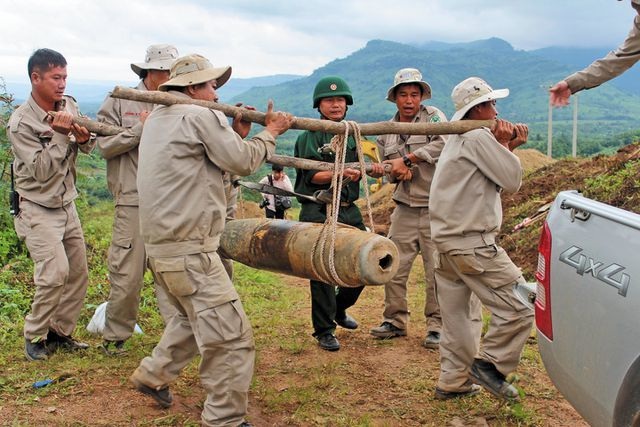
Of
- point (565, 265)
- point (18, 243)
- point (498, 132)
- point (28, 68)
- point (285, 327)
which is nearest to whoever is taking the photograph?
point (565, 265)

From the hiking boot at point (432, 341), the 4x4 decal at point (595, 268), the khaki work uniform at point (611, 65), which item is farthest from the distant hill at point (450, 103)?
the 4x4 decal at point (595, 268)

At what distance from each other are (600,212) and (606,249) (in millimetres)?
169

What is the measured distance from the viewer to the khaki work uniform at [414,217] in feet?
19.2

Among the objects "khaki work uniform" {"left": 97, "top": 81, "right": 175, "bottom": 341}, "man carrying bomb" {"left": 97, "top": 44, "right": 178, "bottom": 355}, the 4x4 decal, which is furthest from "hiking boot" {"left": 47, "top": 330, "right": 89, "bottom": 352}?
the 4x4 decal

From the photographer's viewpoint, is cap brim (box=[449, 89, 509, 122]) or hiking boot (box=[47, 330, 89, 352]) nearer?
cap brim (box=[449, 89, 509, 122])

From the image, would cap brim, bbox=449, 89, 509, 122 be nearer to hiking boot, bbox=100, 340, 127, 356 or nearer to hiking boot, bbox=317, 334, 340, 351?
hiking boot, bbox=317, 334, 340, 351

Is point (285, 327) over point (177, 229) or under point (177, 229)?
under

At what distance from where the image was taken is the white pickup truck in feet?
8.57

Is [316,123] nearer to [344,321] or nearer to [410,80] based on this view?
[410,80]

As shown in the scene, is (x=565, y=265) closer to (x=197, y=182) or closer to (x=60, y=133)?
(x=197, y=182)

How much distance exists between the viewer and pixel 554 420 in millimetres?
4473

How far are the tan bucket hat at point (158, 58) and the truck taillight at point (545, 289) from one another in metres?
3.25

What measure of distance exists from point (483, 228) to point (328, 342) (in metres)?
2.04

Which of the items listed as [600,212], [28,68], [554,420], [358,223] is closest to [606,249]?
[600,212]
